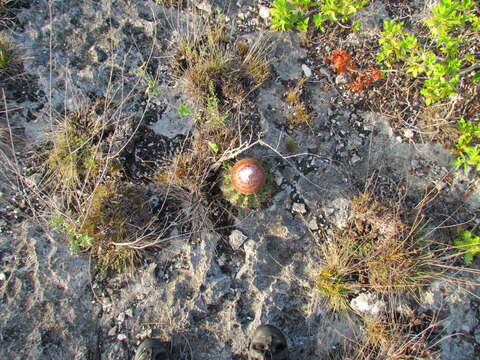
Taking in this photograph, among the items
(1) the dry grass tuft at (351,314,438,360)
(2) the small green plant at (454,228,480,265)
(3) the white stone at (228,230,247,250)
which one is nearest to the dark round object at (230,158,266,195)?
(3) the white stone at (228,230,247,250)

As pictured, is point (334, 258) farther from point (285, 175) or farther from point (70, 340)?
point (70, 340)

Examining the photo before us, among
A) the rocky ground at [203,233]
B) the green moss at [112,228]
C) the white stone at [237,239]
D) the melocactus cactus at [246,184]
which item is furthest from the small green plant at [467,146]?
the green moss at [112,228]

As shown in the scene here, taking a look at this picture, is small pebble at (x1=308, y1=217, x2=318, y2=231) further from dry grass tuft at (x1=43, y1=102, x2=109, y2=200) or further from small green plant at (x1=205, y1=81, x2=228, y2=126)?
dry grass tuft at (x1=43, y1=102, x2=109, y2=200)

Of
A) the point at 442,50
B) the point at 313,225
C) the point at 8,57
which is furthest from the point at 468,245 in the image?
the point at 8,57

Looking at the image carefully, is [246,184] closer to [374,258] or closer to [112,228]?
[112,228]

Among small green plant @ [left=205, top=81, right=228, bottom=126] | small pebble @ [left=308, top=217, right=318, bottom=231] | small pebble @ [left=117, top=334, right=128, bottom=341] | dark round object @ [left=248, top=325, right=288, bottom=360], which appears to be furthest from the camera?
small pebble @ [left=308, top=217, right=318, bottom=231]
